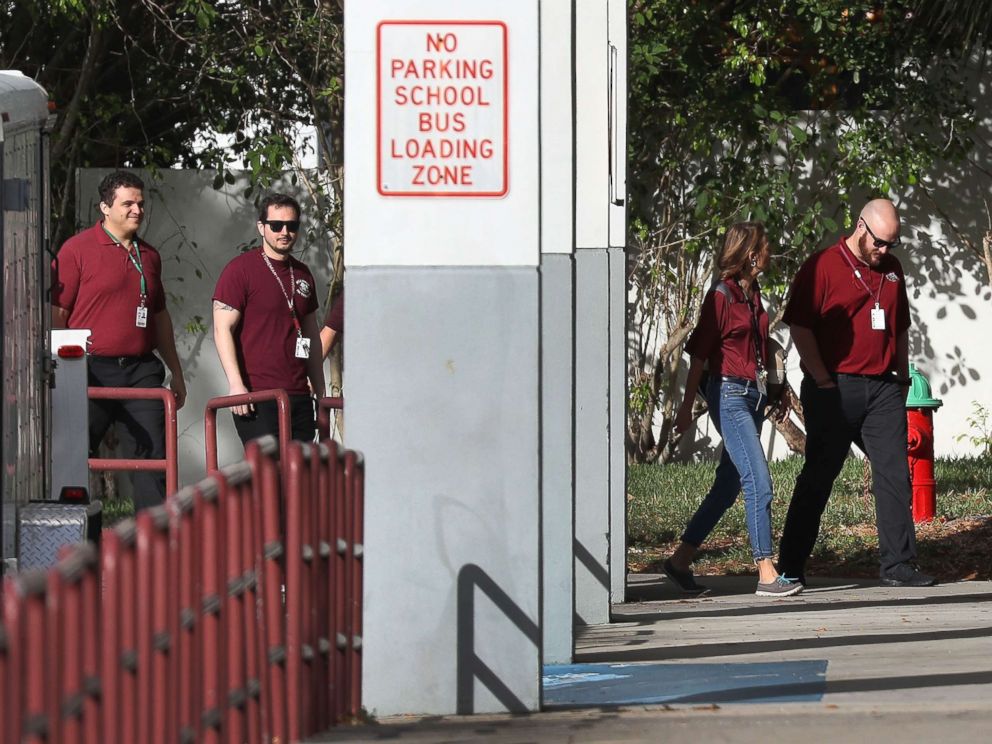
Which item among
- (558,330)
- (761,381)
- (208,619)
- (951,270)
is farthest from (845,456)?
(951,270)

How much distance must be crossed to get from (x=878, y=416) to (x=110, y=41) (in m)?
8.02

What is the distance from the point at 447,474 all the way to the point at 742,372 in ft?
12.6

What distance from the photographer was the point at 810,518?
9.22 meters

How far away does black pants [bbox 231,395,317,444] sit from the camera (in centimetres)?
891

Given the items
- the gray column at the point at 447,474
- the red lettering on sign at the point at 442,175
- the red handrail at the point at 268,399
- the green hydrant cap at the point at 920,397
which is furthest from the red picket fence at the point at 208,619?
the green hydrant cap at the point at 920,397

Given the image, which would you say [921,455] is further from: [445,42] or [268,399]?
[445,42]

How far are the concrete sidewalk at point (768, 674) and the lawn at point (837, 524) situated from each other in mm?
1280

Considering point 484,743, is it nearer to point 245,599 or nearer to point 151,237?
point 245,599

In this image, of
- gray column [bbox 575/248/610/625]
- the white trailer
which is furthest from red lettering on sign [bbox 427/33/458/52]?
gray column [bbox 575/248/610/625]

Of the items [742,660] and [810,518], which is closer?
[742,660]

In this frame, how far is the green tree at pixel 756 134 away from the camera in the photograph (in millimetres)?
14273

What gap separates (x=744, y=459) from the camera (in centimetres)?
891

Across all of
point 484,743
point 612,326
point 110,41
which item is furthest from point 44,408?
point 110,41

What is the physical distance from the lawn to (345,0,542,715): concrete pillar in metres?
5.28
